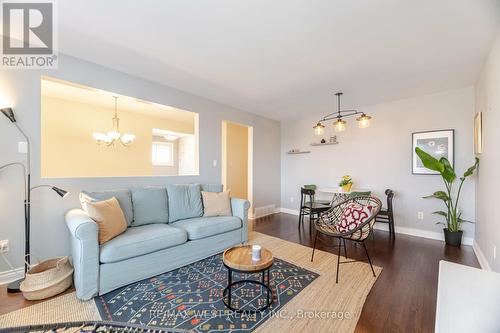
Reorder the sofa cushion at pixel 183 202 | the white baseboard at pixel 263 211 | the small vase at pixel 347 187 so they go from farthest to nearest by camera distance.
Result: the white baseboard at pixel 263 211 < the small vase at pixel 347 187 < the sofa cushion at pixel 183 202

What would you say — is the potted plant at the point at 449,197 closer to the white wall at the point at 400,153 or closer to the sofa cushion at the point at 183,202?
the white wall at the point at 400,153

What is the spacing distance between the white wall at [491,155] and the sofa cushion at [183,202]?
10.9ft

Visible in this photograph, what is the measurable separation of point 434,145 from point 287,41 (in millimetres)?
3258

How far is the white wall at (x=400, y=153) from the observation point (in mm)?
3428

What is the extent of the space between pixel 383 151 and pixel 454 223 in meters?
1.58

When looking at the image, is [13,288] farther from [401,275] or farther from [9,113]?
[401,275]

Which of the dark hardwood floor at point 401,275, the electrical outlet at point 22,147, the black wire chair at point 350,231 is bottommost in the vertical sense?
the dark hardwood floor at point 401,275

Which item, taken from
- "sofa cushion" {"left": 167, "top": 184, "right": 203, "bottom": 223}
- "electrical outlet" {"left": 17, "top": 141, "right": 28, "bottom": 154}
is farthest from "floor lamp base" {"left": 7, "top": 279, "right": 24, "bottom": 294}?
"sofa cushion" {"left": 167, "top": 184, "right": 203, "bottom": 223}

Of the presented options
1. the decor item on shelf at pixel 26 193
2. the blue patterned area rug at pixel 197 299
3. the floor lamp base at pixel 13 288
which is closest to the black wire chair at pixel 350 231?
the blue patterned area rug at pixel 197 299

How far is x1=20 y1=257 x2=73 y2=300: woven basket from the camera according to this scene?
190cm

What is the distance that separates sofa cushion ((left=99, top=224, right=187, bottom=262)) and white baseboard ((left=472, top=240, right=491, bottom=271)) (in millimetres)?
3508

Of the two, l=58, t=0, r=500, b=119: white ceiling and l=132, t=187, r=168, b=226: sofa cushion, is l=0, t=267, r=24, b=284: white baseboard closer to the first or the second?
l=132, t=187, r=168, b=226: sofa cushion

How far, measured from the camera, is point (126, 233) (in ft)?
7.73

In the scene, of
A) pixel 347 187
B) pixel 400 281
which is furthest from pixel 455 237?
pixel 400 281
